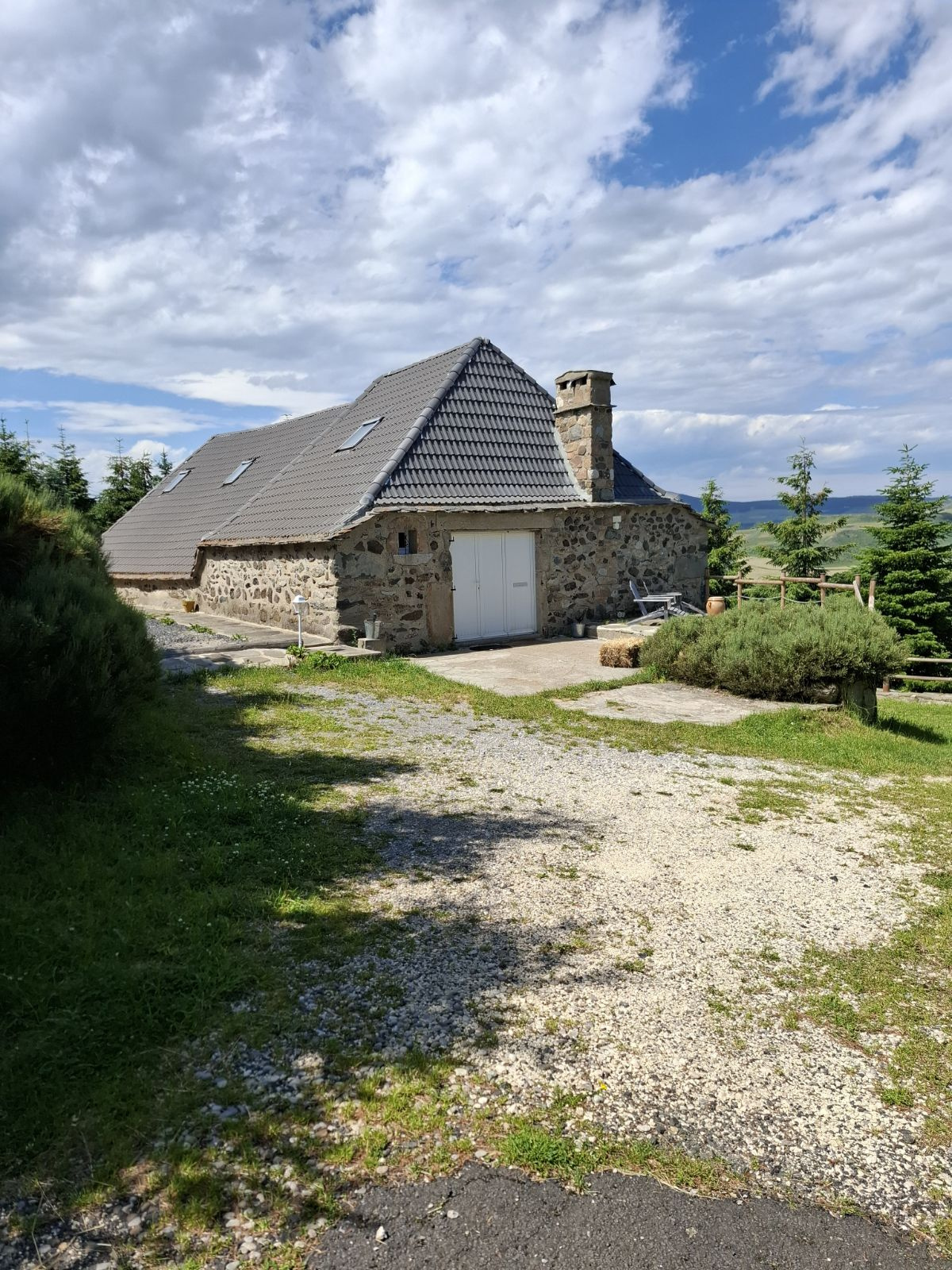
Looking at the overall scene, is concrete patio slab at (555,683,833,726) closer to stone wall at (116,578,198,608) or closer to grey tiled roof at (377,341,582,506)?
grey tiled roof at (377,341,582,506)

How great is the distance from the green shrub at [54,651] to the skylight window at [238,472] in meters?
15.1

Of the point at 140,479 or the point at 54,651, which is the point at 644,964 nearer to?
the point at 54,651

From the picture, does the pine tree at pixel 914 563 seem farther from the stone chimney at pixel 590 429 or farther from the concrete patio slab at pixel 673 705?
the concrete patio slab at pixel 673 705

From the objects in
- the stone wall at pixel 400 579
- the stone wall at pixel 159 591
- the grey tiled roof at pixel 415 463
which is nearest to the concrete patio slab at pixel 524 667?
the stone wall at pixel 400 579

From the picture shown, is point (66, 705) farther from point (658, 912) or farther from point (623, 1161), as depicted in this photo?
point (623, 1161)

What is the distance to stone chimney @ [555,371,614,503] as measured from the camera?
1633 centimetres

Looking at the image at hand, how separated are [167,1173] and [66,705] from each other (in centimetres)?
350

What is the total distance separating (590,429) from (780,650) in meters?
7.70

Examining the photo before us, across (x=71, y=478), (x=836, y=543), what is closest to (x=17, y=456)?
(x=71, y=478)

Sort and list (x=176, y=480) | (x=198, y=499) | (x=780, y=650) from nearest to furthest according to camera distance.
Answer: (x=780, y=650)
(x=198, y=499)
(x=176, y=480)

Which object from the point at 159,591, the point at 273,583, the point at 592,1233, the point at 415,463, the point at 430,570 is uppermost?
the point at 415,463

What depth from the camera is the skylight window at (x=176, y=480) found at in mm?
24172

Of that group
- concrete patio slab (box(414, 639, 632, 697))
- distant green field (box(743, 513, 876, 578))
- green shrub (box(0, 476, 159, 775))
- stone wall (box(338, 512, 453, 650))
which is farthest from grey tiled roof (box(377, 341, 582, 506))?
distant green field (box(743, 513, 876, 578))

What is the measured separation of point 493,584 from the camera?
15.2 metres
